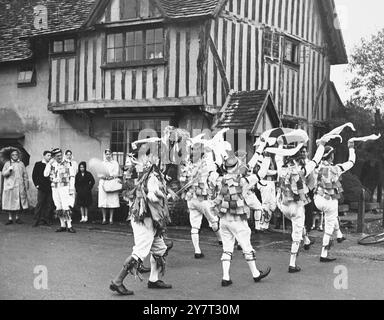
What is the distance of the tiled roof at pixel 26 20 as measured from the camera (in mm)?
16312

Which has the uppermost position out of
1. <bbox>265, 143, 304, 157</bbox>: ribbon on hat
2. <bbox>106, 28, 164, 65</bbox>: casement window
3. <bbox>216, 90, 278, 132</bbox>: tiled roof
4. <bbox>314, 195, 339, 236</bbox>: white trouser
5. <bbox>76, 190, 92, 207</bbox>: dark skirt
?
<bbox>106, 28, 164, 65</bbox>: casement window

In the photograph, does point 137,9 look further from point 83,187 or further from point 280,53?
point 83,187

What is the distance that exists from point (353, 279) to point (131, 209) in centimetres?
318

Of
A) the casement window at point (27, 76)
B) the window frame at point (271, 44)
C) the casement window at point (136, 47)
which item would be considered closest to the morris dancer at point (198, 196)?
the casement window at point (136, 47)

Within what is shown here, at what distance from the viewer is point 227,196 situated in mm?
7418

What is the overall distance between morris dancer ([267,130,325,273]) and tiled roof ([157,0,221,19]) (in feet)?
19.6

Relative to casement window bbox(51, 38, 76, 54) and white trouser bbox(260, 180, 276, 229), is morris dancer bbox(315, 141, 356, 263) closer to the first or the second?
white trouser bbox(260, 180, 276, 229)

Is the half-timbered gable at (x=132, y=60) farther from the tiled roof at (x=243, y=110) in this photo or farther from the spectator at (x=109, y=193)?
the spectator at (x=109, y=193)

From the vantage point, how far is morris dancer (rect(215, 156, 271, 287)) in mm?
7383

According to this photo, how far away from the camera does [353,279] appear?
7.70m

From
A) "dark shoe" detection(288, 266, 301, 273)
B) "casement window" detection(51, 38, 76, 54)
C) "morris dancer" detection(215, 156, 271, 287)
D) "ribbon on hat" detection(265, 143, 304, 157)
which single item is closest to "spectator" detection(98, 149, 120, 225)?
"casement window" detection(51, 38, 76, 54)

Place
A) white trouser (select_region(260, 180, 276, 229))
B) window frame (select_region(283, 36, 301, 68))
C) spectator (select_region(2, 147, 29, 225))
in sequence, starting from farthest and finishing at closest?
window frame (select_region(283, 36, 301, 68))
spectator (select_region(2, 147, 29, 225))
white trouser (select_region(260, 180, 276, 229))

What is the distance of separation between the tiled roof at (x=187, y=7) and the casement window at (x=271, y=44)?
8.64ft

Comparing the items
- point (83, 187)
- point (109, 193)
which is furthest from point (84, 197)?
point (109, 193)
